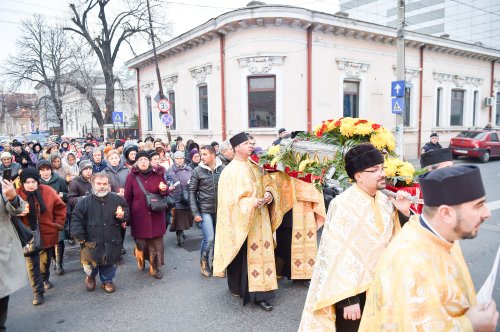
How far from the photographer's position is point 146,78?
2253cm

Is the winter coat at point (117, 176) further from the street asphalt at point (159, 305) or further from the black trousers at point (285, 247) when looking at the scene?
the black trousers at point (285, 247)

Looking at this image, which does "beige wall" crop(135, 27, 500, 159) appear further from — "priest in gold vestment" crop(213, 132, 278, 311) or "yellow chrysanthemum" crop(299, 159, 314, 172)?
"yellow chrysanthemum" crop(299, 159, 314, 172)

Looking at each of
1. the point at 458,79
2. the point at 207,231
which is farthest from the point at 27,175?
the point at 458,79

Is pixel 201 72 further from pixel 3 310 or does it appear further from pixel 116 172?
pixel 3 310

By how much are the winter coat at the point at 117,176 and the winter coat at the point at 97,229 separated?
172cm

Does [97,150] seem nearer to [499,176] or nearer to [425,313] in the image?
[425,313]

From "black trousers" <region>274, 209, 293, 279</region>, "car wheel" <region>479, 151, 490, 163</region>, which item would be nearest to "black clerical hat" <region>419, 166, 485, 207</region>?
"black trousers" <region>274, 209, 293, 279</region>

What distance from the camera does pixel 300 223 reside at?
4848 mm

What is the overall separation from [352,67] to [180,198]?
11769 mm

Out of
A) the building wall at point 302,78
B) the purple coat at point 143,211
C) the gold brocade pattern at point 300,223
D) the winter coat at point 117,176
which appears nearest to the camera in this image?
the gold brocade pattern at point 300,223

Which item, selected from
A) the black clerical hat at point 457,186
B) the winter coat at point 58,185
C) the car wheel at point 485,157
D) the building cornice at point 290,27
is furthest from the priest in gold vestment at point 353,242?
the car wheel at point 485,157

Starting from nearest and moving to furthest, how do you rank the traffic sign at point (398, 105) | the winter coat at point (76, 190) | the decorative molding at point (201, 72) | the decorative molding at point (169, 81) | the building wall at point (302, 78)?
the winter coat at point (76, 190) < the traffic sign at point (398, 105) < the building wall at point (302, 78) < the decorative molding at point (201, 72) < the decorative molding at point (169, 81)

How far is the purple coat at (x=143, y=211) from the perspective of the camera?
5.38 metres

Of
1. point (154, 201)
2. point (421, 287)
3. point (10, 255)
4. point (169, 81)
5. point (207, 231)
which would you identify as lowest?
point (207, 231)
